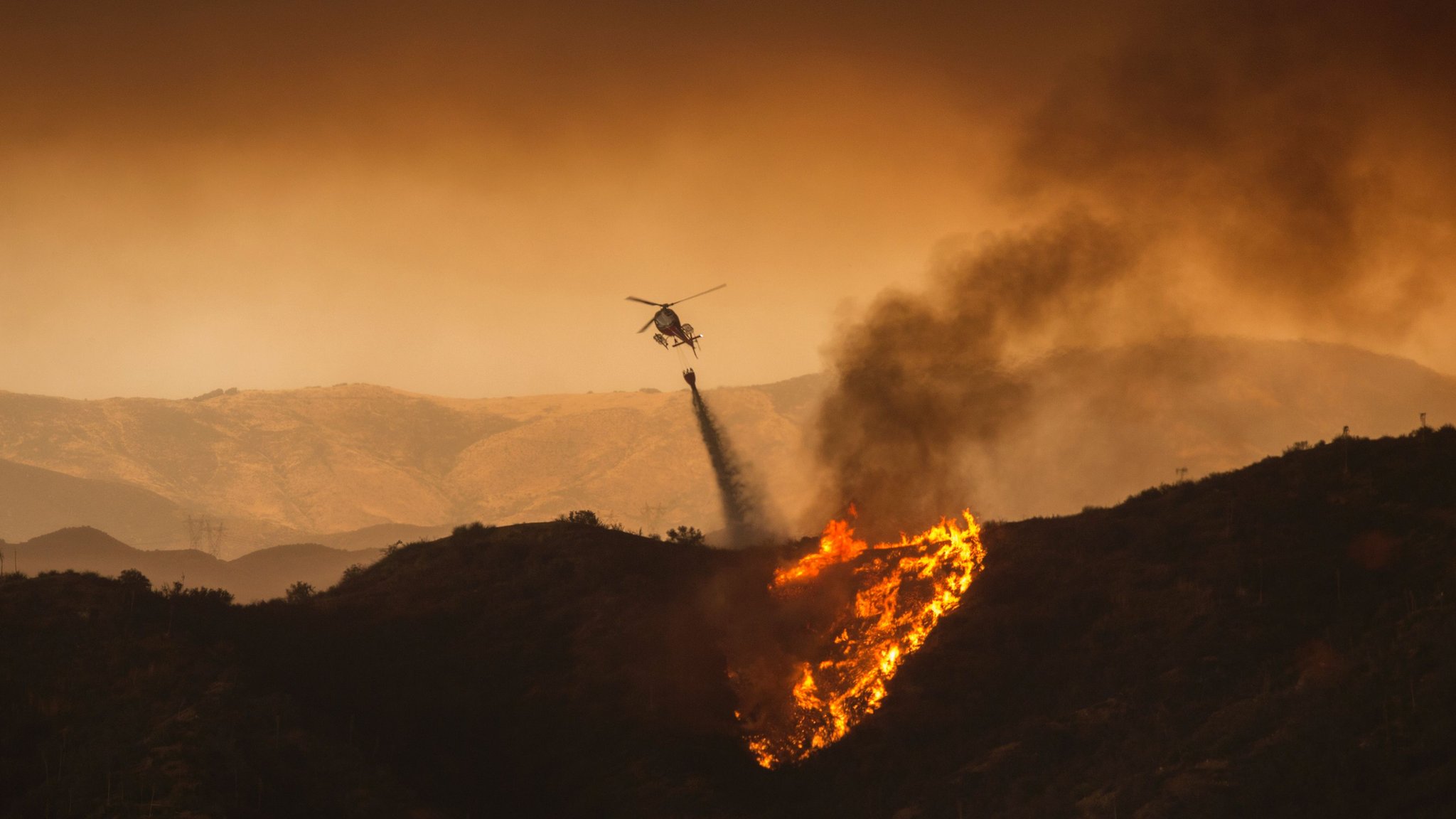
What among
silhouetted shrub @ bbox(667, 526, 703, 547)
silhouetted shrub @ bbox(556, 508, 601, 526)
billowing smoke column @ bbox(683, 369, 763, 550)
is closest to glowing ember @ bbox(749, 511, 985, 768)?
silhouetted shrub @ bbox(667, 526, 703, 547)

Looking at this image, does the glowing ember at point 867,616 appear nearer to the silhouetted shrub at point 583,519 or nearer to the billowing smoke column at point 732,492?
the silhouetted shrub at point 583,519

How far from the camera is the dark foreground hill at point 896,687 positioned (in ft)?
149

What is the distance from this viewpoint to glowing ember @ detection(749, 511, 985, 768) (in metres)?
56.7

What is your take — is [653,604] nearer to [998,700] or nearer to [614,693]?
[614,693]

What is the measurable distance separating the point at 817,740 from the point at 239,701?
25.2 metres

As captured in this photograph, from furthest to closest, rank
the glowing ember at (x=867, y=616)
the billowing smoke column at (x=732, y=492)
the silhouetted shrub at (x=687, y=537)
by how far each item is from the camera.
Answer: the billowing smoke column at (x=732, y=492) < the silhouetted shrub at (x=687, y=537) < the glowing ember at (x=867, y=616)

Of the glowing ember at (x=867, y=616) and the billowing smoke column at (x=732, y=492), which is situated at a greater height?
the billowing smoke column at (x=732, y=492)

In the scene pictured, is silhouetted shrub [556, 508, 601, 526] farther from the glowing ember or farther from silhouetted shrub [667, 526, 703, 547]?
the glowing ember

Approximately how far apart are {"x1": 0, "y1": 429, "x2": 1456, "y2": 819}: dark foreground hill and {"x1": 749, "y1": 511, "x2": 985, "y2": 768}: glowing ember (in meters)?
1.24

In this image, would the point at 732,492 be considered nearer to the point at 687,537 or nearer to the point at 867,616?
the point at 687,537

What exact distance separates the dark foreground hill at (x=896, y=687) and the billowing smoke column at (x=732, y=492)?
23.1 metres

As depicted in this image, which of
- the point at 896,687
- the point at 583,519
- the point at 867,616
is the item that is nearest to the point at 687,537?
the point at 583,519

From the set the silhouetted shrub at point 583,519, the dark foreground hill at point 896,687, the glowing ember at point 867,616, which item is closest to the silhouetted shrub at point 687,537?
the silhouetted shrub at point 583,519

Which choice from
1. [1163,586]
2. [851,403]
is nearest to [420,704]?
[1163,586]
